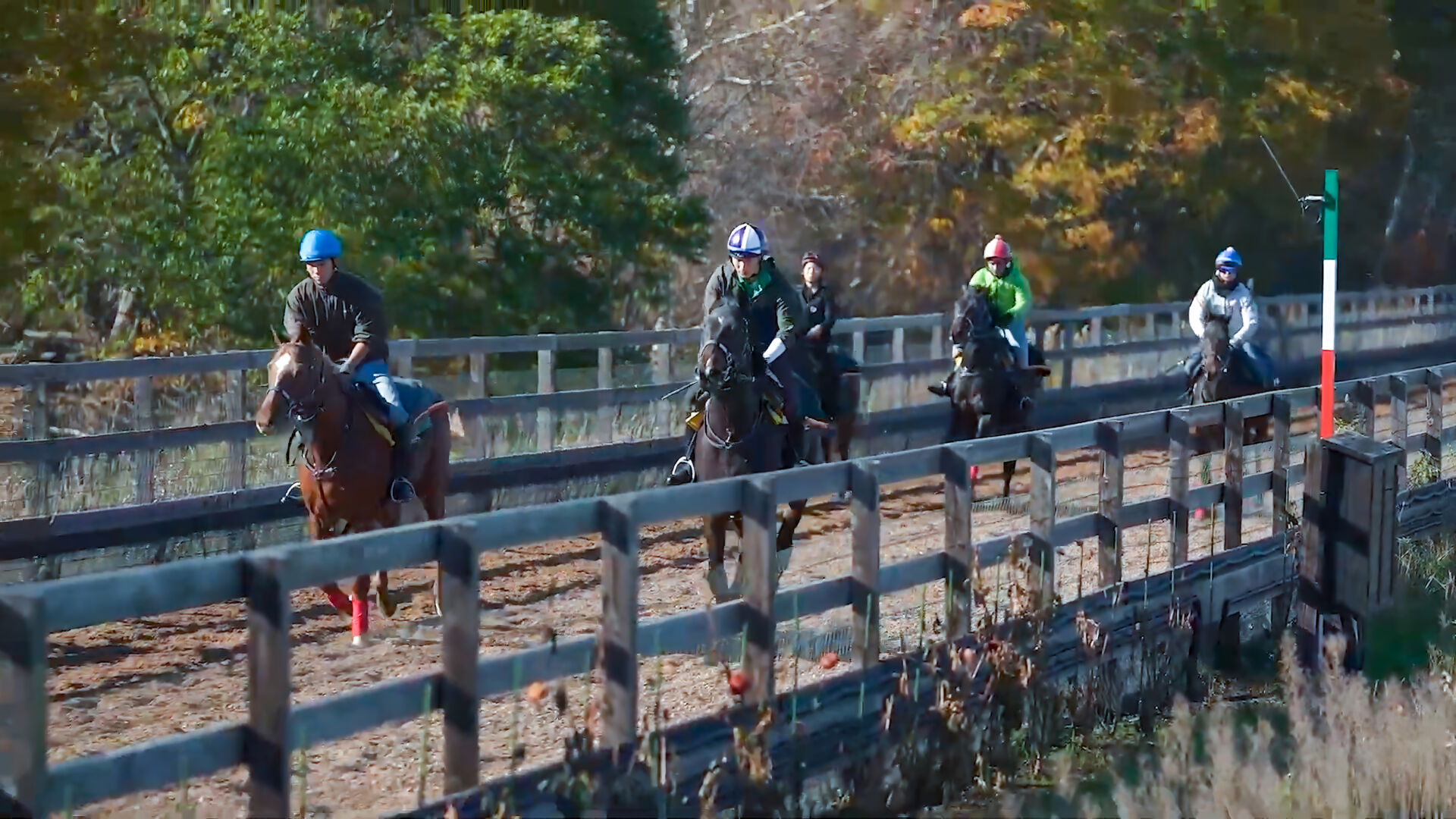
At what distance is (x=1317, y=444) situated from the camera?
36.7 ft

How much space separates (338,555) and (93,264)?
17884 millimetres

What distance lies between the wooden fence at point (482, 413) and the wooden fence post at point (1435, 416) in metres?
6.92

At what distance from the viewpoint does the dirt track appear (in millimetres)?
8094

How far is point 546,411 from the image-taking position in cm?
1806

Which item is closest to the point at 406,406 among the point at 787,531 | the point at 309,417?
the point at 309,417

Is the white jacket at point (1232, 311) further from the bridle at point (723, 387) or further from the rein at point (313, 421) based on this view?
the rein at point (313, 421)

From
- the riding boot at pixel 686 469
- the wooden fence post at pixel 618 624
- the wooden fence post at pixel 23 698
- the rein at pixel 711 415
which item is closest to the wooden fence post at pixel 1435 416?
the rein at pixel 711 415

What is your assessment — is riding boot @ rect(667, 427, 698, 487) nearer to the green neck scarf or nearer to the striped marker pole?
the green neck scarf

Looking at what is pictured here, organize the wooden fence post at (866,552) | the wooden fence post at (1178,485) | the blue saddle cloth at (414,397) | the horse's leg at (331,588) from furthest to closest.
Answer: the blue saddle cloth at (414,397), the horse's leg at (331,588), the wooden fence post at (1178,485), the wooden fence post at (866,552)

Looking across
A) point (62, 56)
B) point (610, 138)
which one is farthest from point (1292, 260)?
point (62, 56)

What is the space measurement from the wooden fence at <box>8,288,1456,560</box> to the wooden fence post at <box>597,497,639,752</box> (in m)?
7.42

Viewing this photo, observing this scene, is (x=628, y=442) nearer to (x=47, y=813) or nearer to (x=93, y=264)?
(x=93, y=264)

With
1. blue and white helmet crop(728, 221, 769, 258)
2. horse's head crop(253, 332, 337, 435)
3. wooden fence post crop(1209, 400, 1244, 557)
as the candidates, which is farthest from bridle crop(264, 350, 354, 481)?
wooden fence post crop(1209, 400, 1244, 557)

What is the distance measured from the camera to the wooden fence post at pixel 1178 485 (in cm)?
1102
